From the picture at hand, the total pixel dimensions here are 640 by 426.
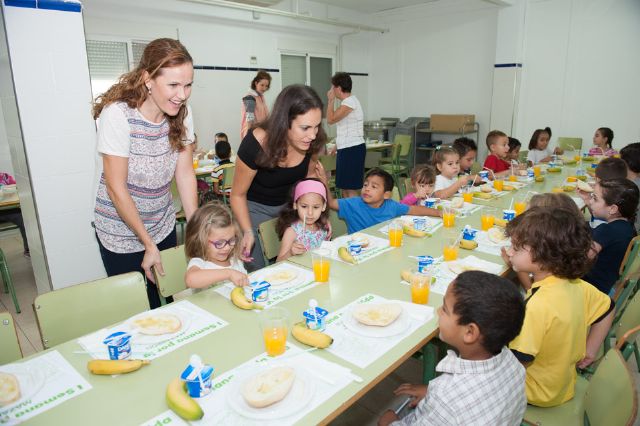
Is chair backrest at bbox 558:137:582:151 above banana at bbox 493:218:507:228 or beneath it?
above

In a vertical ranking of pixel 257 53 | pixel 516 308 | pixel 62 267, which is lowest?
pixel 62 267

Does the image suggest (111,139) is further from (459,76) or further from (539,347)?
(459,76)

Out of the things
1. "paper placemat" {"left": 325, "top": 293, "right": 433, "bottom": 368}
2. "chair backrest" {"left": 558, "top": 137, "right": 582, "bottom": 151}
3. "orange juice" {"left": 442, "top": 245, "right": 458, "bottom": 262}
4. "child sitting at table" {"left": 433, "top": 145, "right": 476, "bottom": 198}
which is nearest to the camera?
"paper placemat" {"left": 325, "top": 293, "right": 433, "bottom": 368}

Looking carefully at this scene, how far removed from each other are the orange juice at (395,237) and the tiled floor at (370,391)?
0.91 m

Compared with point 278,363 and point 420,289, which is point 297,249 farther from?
point 278,363

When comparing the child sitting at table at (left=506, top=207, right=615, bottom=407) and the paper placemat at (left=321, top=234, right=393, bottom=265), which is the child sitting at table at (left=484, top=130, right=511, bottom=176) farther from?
the child sitting at table at (left=506, top=207, right=615, bottom=407)

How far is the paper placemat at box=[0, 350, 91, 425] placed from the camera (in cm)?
125

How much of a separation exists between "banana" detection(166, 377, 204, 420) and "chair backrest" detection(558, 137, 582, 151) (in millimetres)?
8604

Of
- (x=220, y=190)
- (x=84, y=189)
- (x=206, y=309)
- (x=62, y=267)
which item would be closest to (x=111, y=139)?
(x=206, y=309)

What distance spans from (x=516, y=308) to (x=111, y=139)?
6.12 ft

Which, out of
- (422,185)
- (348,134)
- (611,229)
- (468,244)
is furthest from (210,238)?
(348,134)

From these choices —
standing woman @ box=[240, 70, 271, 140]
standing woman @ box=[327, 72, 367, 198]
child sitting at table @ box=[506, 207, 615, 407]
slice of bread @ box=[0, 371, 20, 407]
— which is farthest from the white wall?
slice of bread @ box=[0, 371, 20, 407]

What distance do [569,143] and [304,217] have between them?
7442mm

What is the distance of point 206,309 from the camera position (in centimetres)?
187
